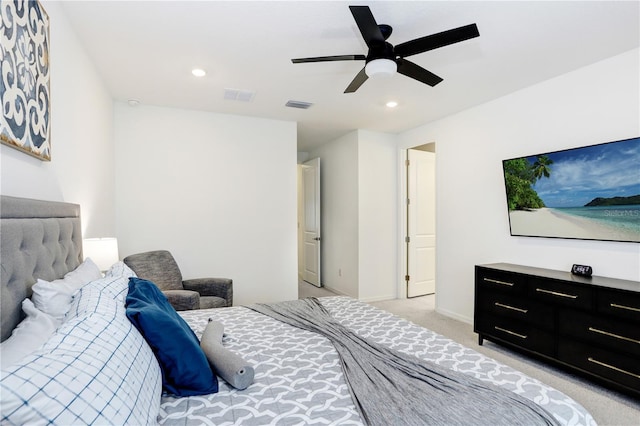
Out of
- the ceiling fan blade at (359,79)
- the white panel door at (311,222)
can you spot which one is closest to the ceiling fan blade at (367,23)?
the ceiling fan blade at (359,79)

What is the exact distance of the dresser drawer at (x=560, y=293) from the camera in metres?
2.59

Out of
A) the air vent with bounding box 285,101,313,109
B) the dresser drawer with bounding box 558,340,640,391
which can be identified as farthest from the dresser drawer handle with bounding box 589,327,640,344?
the air vent with bounding box 285,101,313,109

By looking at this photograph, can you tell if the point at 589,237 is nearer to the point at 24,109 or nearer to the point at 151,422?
the point at 151,422

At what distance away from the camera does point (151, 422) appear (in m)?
1.03

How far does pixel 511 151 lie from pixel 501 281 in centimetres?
141

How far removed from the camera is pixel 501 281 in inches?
128

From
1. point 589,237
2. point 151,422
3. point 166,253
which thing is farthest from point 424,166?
point 151,422

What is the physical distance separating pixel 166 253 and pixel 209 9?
2536 mm

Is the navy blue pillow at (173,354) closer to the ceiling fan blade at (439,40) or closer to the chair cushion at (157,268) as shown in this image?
the ceiling fan blade at (439,40)

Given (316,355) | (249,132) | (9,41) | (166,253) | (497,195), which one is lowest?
(316,355)

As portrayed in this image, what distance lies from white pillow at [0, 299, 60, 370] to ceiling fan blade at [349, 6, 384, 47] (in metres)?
1.92

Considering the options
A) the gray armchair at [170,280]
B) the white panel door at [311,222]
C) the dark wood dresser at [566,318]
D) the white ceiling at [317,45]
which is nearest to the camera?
the white ceiling at [317,45]

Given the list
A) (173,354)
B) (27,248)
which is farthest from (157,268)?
(173,354)

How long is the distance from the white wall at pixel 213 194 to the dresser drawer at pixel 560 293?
2854mm
